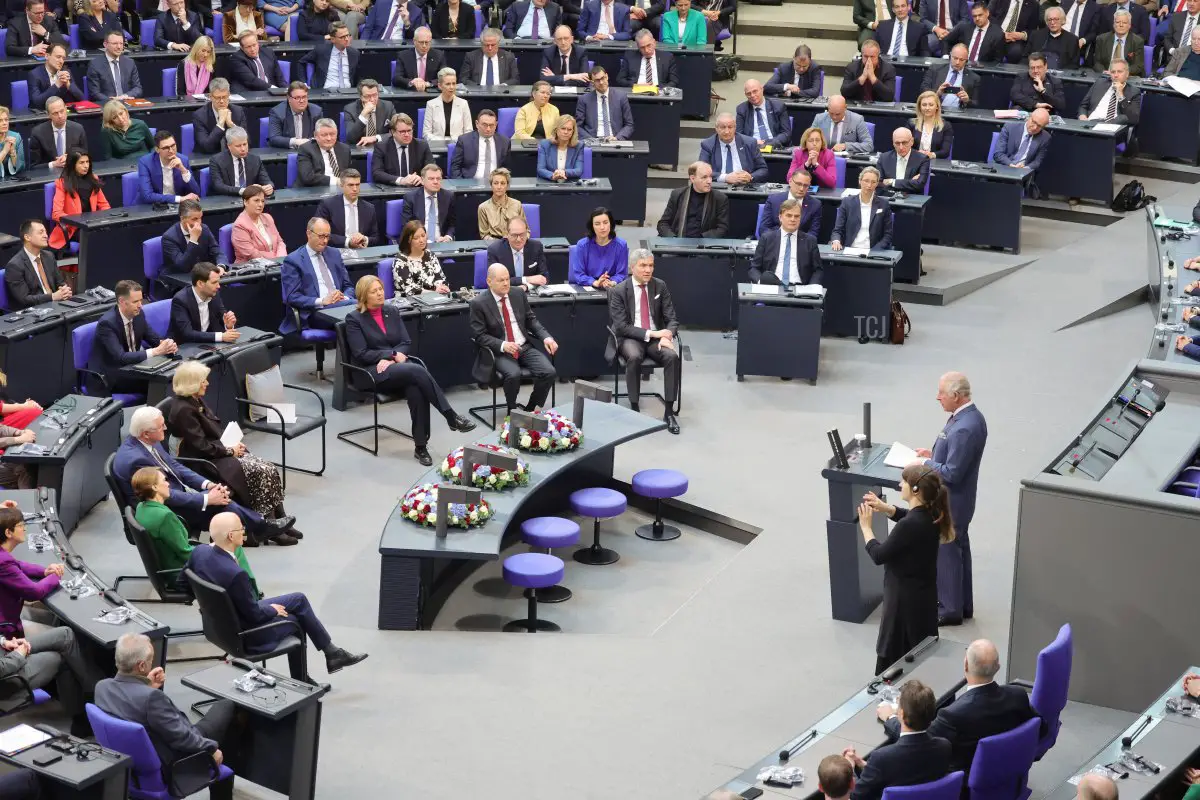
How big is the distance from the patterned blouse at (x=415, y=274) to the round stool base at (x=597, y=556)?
3.20m

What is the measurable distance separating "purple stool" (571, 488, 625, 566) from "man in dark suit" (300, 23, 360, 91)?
812cm

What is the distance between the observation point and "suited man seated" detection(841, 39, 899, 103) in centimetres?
1739

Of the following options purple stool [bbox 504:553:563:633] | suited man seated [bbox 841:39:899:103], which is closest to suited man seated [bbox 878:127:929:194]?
suited man seated [bbox 841:39:899:103]

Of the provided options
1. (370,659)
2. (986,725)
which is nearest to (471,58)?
(370,659)

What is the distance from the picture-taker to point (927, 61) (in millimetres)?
17922

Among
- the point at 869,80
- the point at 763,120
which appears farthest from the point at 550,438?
the point at 869,80

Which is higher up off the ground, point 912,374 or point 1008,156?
point 1008,156

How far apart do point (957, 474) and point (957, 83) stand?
9.52 metres

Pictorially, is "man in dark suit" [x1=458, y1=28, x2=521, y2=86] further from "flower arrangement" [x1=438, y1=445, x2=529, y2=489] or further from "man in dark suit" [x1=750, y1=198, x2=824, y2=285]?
"flower arrangement" [x1=438, y1=445, x2=529, y2=489]

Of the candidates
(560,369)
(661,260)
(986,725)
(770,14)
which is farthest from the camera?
(770,14)

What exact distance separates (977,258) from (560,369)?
500cm

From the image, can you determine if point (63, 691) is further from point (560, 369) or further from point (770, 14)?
point (770, 14)

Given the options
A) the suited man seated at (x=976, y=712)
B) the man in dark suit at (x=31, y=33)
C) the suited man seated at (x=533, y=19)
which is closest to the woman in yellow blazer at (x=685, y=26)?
the suited man seated at (x=533, y=19)

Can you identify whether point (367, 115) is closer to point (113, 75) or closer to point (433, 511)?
point (113, 75)
